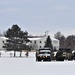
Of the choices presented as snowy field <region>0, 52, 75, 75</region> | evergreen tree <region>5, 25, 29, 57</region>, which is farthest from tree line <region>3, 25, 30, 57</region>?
snowy field <region>0, 52, 75, 75</region>

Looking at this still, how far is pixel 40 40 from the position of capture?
652 ft

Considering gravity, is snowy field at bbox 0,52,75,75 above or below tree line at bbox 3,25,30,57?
below

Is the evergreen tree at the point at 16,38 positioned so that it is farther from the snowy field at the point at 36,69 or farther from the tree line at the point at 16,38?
the snowy field at the point at 36,69

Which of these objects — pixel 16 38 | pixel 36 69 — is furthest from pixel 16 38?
pixel 36 69

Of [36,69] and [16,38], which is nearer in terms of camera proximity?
[36,69]

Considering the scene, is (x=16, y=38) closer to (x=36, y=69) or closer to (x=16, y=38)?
(x=16, y=38)

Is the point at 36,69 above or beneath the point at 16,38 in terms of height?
beneath

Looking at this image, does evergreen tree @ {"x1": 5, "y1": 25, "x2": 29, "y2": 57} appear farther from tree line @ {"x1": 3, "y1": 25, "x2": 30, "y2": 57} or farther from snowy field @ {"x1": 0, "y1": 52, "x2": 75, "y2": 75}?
snowy field @ {"x1": 0, "y1": 52, "x2": 75, "y2": 75}

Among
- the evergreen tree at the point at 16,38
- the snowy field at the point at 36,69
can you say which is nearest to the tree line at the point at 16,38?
the evergreen tree at the point at 16,38

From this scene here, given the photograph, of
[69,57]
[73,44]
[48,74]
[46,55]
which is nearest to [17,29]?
[69,57]

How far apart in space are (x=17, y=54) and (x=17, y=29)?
9.32 metres

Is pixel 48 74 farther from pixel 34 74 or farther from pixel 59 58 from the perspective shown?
pixel 59 58

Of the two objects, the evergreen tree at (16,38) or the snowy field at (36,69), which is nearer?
the snowy field at (36,69)

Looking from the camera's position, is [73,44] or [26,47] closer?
[26,47]
